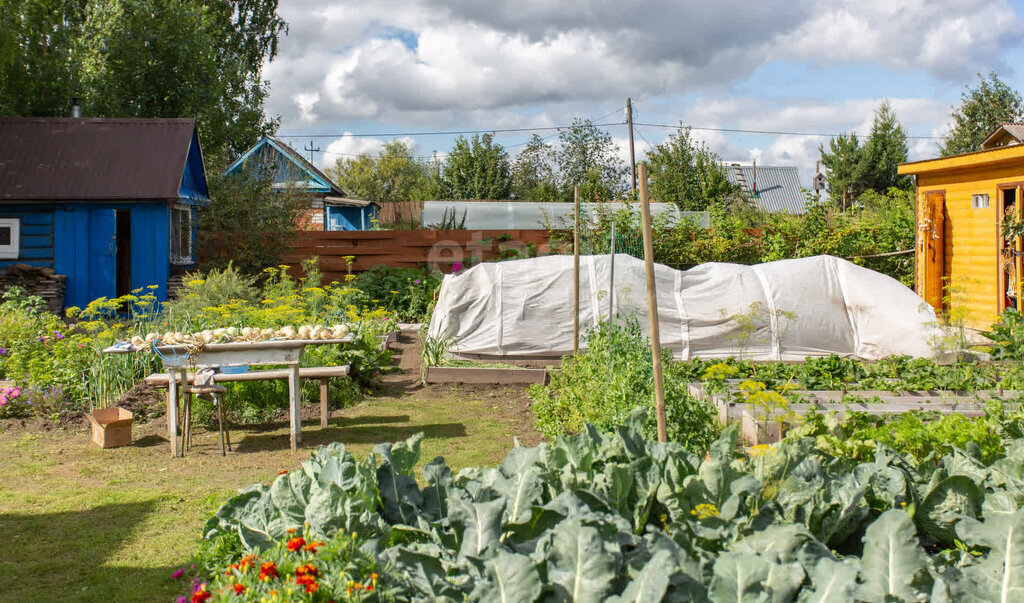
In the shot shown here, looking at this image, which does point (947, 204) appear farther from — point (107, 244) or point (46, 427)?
point (107, 244)

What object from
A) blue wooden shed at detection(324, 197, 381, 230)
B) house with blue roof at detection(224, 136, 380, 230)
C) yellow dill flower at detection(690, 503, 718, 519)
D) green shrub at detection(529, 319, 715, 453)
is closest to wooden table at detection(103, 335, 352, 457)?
green shrub at detection(529, 319, 715, 453)

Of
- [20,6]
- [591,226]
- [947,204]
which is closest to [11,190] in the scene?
[20,6]

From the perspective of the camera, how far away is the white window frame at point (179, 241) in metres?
15.8

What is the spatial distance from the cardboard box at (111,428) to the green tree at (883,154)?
31.8m

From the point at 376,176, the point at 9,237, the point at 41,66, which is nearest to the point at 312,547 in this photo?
the point at 9,237

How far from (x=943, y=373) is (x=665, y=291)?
314cm

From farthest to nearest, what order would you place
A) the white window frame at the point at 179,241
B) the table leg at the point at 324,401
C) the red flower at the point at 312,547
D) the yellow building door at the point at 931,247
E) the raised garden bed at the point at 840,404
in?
the white window frame at the point at 179,241, the yellow building door at the point at 931,247, the table leg at the point at 324,401, the raised garden bed at the point at 840,404, the red flower at the point at 312,547

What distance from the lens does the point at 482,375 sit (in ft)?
30.8

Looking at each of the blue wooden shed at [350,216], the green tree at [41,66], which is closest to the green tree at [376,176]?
the blue wooden shed at [350,216]

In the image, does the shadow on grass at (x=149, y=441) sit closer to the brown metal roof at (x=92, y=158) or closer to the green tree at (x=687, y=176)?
the brown metal roof at (x=92, y=158)

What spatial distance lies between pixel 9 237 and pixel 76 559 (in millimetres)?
12680

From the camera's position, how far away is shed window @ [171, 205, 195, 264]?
1584 centimetres

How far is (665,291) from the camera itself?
394 inches

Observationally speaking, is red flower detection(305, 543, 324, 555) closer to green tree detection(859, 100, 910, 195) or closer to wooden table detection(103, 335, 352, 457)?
wooden table detection(103, 335, 352, 457)
